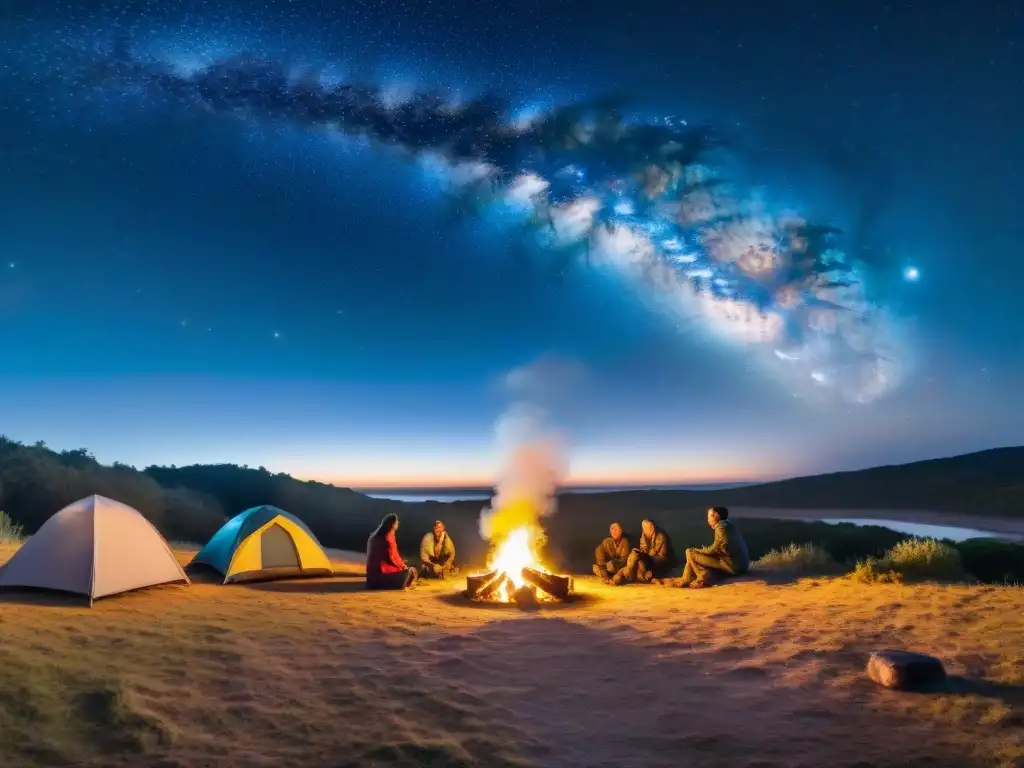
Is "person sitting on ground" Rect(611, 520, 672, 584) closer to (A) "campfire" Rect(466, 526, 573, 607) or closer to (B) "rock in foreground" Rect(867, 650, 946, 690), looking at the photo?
(A) "campfire" Rect(466, 526, 573, 607)

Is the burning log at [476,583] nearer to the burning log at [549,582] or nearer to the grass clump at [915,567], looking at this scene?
the burning log at [549,582]

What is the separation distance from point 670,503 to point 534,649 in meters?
58.2

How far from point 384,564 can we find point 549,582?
380 centimetres

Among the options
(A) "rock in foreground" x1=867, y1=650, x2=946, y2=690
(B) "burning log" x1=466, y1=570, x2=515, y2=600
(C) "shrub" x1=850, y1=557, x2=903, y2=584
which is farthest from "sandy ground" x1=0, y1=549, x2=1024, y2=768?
(B) "burning log" x1=466, y1=570, x2=515, y2=600

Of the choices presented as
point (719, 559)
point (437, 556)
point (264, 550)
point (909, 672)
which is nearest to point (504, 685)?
point (909, 672)

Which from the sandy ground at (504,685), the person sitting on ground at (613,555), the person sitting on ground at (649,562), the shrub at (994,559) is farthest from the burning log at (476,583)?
the shrub at (994,559)

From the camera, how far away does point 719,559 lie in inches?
572

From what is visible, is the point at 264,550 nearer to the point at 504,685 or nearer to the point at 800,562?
the point at 504,685

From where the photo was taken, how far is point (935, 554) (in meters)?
14.0

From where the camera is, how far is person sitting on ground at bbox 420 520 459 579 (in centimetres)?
1616

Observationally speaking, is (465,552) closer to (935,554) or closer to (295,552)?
(295,552)

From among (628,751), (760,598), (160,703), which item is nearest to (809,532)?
(760,598)

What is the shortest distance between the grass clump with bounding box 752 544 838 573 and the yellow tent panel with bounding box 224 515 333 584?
11150 millimetres

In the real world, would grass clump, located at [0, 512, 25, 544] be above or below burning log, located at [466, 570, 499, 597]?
above
